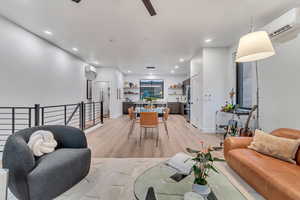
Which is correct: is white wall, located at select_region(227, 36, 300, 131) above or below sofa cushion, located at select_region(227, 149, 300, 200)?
above

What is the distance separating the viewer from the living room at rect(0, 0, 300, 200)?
1584 mm

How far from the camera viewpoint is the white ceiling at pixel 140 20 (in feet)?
8.50

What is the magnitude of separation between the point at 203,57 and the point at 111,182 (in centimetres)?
448

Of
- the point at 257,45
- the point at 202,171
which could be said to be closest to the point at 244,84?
the point at 257,45

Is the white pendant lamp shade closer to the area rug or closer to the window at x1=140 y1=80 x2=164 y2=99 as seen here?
the area rug

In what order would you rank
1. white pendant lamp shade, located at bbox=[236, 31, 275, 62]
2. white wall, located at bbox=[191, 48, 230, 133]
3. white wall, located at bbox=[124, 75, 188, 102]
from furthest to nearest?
white wall, located at bbox=[124, 75, 188, 102]
white wall, located at bbox=[191, 48, 230, 133]
white pendant lamp shade, located at bbox=[236, 31, 275, 62]

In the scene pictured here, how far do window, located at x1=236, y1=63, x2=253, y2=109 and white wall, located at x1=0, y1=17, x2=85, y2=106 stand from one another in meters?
5.77

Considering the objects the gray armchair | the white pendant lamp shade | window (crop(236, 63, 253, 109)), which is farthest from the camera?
window (crop(236, 63, 253, 109))

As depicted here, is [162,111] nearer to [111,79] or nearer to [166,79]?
[111,79]

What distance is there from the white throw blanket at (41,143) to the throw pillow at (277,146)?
302 centimetres

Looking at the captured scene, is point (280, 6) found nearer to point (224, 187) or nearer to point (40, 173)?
point (224, 187)

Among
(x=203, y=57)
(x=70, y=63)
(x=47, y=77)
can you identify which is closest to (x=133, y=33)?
(x=203, y=57)

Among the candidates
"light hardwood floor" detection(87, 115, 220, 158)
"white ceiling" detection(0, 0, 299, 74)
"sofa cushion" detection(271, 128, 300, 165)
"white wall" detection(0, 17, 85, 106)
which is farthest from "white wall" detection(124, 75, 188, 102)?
"sofa cushion" detection(271, 128, 300, 165)

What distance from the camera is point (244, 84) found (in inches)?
173
